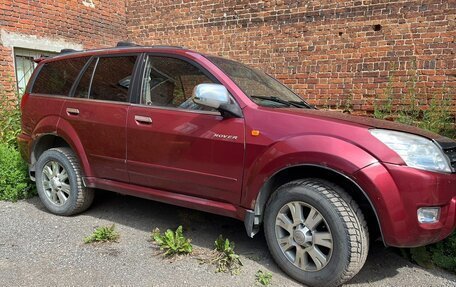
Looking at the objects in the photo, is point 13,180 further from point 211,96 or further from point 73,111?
point 211,96

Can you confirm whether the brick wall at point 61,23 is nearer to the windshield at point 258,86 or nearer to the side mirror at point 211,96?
the windshield at point 258,86

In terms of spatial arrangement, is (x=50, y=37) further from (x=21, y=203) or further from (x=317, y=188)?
(x=317, y=188)

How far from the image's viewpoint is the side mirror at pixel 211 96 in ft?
9.74

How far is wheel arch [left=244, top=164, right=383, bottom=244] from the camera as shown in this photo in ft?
9.00

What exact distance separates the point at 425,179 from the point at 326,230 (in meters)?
0.77

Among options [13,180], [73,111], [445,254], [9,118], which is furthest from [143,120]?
[9,118]

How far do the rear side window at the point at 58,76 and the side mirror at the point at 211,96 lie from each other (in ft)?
6.08

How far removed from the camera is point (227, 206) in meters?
3.20

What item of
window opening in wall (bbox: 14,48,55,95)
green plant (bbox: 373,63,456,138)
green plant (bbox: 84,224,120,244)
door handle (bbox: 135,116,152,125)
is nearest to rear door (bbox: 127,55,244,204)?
door handle (bbox: 135,116,152,125)

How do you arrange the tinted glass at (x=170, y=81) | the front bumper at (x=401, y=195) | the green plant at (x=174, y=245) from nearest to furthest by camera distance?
the front bumper at (x=401, y=195) < the green plant at (x=174, y=245) < the tinted glass at (x=170, y=81)

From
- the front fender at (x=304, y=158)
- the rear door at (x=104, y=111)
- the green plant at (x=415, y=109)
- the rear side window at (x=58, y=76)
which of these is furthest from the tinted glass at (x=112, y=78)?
the green plant at (x=415, y=109)

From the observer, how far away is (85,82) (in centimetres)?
409

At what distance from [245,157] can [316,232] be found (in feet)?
2.58

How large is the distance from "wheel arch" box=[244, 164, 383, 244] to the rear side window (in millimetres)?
2537
